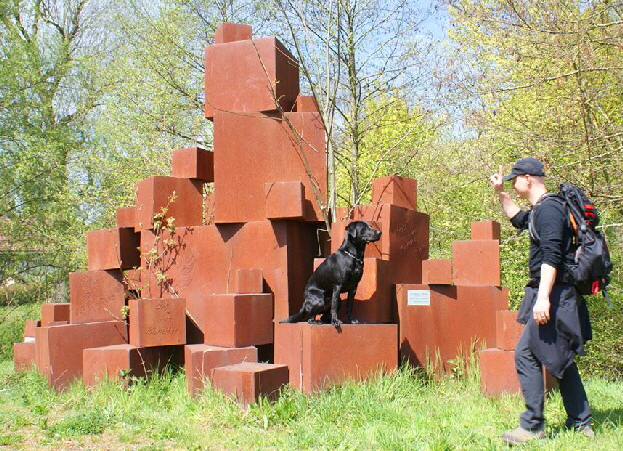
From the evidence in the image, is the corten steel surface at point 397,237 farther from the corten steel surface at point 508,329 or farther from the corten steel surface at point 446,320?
the corten steel surface at point 508,329

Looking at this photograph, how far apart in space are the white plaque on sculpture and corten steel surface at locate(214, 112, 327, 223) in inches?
48.5

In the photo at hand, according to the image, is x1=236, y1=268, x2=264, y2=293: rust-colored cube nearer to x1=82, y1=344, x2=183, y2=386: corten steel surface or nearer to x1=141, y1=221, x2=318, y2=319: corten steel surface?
x1=141, y1=221, x2=318, y2=319: corten steel surface

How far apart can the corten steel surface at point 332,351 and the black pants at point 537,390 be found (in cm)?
208

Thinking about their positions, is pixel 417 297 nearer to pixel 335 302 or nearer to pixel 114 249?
pixel 335 302

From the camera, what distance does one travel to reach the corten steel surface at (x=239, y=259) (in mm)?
7156

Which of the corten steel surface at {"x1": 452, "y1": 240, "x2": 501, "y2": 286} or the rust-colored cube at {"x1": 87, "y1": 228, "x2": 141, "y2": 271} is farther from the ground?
the rust-colored cube at {"x1": 87, "y1": 228, "x2": 141, "y2": 271}

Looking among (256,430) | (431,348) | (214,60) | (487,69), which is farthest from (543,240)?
(487,69)

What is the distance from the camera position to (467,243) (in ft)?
23.6

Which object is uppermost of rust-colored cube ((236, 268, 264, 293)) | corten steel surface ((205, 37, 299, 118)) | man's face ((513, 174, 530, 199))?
corten steel surface ((205, 37, 299, 118))

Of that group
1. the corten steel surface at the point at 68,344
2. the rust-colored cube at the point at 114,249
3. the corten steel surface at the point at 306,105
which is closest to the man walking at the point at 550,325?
the corten steel surface at the point at 306,105

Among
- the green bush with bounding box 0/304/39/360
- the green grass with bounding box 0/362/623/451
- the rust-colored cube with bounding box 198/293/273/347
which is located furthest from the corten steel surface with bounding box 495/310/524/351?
the green bush with bounding box 0/304/39/360

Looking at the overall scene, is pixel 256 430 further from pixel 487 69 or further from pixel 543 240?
pixel 487 69

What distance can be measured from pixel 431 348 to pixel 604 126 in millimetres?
3823

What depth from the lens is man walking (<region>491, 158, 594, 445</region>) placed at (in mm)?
4398
